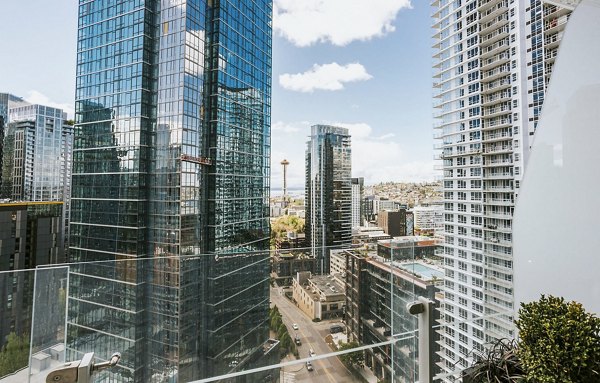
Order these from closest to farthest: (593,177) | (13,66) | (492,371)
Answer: (492,371)
(593,177)
(13,66)

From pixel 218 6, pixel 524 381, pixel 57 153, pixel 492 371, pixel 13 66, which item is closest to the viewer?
pixel 524 381

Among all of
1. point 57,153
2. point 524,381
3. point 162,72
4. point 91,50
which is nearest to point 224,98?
point 162,72

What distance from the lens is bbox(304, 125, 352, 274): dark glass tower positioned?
12734 mm

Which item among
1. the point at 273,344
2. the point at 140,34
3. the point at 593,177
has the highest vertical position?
the point at 140,34

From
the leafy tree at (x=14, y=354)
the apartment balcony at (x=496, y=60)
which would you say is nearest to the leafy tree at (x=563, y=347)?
the leafy tree at (x=14, y=354)

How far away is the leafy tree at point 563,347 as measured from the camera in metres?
0.99

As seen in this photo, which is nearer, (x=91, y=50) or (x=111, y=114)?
(x=111, y=114)

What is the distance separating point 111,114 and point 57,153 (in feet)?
12.4

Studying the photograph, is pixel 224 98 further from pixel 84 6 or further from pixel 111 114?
pixel 84 6

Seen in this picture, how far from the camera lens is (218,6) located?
9008 mm

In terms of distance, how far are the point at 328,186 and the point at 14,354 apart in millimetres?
12476

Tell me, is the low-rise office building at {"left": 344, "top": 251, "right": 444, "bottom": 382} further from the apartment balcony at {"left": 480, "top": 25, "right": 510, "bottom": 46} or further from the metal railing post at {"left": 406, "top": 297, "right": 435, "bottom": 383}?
the apartment balcony at {"left": 480, "top": 25, "right": 510, "bottom": 46}

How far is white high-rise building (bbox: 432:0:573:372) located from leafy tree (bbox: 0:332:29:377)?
929 cm

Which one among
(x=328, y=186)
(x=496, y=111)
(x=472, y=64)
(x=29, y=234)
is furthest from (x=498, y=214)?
(x=29, y=234)
